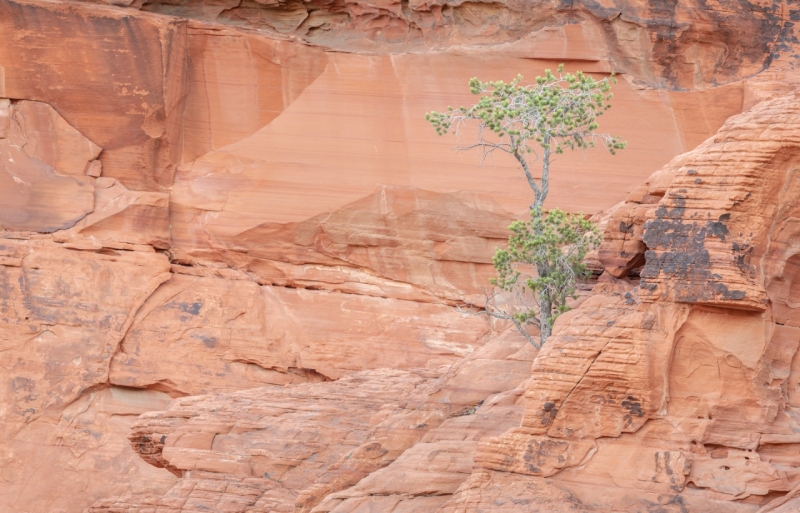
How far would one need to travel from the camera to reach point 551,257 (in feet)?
46.2

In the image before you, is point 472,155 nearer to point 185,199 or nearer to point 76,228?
point 185,199

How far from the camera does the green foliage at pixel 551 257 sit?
13.8 meters

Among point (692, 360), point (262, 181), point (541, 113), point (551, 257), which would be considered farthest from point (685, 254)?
point (262, 181)

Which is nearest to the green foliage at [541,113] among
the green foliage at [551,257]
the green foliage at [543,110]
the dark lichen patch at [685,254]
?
the green foliage at [543,110]

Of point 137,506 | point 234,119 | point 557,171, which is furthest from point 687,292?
point 234,119

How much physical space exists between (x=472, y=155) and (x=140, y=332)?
637 centimetres

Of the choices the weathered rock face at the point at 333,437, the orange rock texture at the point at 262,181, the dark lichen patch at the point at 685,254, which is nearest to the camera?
the dark lichen patch at the point at 685,254

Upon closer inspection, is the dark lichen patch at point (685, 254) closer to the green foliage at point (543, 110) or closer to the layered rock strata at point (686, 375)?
the layered rock strata at point (686, 375)

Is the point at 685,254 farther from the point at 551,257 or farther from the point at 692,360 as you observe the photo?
the point at 551,257

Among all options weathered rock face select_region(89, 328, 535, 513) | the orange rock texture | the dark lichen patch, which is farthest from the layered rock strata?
the orange rock texture

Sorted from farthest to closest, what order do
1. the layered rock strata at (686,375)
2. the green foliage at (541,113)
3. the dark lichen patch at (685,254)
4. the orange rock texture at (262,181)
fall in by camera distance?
the orange rock texture at (262,181) < the green foliage at (541,113) < the dark lichen patch at (685,254) < the layered rock strata at (686,375)

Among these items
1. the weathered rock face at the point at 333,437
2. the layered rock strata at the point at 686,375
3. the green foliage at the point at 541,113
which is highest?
the green foliage at the point at 541,113

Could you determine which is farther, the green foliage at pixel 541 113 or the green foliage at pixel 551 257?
the green foliage at pixel 541 113

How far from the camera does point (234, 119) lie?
830 inches
